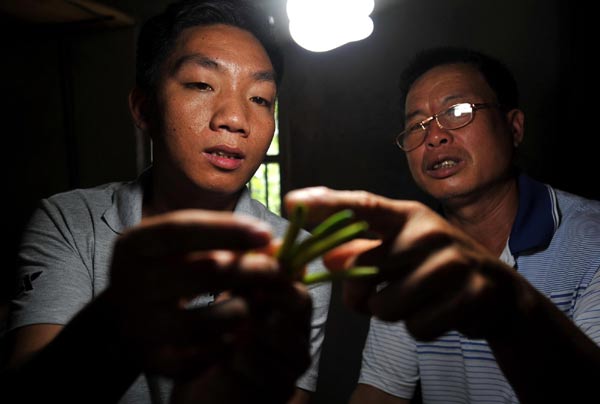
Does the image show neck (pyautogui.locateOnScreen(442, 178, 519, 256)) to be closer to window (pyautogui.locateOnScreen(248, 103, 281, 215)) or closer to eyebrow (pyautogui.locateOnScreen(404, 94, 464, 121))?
eyebrow (pyautogui.locateOnScreen(404, 94, 464, 121))

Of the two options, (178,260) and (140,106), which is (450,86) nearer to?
(140,106)

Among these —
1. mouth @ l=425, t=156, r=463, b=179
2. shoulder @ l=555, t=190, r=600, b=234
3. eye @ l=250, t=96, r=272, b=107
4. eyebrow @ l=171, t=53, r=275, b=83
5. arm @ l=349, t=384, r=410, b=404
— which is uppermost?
eyebrow @ l=171, t=53, r=275, b=83

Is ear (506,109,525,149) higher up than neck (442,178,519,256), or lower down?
higher up

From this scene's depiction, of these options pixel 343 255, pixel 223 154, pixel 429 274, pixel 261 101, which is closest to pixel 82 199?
pixel 223 154

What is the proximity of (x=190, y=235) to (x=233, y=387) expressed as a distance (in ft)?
0.78

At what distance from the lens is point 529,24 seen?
2.22m

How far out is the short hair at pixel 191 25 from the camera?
4.60 ft

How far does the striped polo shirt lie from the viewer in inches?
53.3

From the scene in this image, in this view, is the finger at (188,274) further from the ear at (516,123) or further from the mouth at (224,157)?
the ear at (516,123)

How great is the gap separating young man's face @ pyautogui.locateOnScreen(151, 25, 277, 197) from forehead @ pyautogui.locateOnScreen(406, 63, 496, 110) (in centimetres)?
69

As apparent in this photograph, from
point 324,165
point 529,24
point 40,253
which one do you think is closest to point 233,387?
point 40,253

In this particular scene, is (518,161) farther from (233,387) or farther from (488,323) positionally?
(233,387)

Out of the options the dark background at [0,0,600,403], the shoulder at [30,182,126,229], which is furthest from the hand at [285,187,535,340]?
the dark background at [0,0,600,403]

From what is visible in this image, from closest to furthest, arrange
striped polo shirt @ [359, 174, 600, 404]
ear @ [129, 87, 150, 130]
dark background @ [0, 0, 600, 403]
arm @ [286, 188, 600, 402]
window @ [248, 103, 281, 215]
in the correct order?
arm @ [286, 188, 600, 402] < striped polo shirt @ [359, 174, 600, 404] < ear @ [129, 87, 150, 130] < dark background @ [0, 0, 600, 403] < window @ [248, 103, 281, 215]
